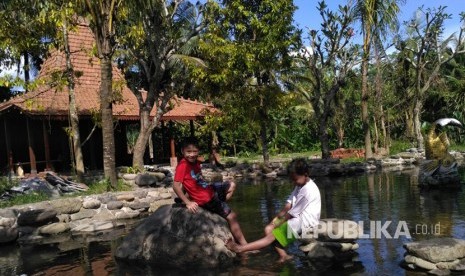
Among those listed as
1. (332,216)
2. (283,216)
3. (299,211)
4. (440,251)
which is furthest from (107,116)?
(440,251)

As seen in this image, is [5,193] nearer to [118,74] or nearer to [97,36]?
[97,36]

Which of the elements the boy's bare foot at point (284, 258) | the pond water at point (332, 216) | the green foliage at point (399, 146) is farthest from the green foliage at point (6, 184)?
the green foliage at point (399, 146)

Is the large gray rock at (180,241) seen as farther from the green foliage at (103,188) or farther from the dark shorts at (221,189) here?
the green foliage at (103,188)

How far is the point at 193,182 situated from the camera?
6.84 m

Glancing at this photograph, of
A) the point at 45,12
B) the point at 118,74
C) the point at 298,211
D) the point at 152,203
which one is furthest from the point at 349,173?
the point at 298,211

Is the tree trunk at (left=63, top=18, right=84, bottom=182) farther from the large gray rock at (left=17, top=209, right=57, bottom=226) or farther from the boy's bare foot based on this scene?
the boy's bare foot

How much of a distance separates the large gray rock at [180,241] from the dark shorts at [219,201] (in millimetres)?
173

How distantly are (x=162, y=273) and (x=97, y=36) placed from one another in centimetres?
778

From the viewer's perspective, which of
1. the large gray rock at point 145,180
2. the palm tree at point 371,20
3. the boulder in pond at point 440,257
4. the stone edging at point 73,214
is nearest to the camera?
the boulder in pond at point 440,257

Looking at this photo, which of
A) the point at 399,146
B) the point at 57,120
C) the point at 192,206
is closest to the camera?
the point at 192,206

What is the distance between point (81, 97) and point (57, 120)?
126cm

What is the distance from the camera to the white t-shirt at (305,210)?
6.21 metres

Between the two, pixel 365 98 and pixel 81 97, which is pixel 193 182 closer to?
pixel 81 97

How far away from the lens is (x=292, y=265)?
666 cm
